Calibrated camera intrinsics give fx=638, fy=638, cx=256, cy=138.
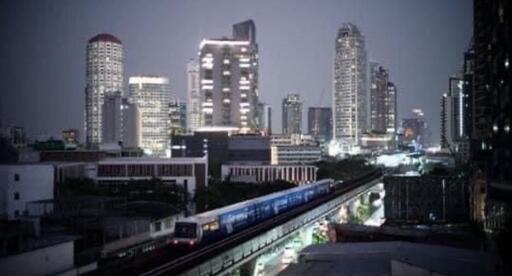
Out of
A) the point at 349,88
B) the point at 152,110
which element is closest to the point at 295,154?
the point at 152,110

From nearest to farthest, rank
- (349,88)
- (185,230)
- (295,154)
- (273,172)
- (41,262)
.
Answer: (41,262) < (185,230) < (273,172) < (295,154) < (349,88)

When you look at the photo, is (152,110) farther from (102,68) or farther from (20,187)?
(20,187)

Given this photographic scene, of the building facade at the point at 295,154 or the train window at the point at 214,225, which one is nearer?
the train window at the point at 214,225

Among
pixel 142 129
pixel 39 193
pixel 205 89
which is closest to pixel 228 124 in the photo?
pixel 205 89

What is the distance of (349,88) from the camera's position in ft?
623

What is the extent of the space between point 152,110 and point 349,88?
→ 64496 millimetres

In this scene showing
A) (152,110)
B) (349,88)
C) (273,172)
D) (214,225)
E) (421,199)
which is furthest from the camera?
(349,88)

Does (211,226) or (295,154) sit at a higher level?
(295,154)

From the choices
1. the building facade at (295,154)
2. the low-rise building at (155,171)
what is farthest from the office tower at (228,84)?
the low-rise building at (155,171)

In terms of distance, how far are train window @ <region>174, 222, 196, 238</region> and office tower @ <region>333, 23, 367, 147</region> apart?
15882cm

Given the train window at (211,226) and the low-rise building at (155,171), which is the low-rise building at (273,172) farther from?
the train window at (211,226)

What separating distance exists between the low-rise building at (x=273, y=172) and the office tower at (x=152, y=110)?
2261 inches

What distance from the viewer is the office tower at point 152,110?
145 m

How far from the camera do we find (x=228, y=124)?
12681cm
